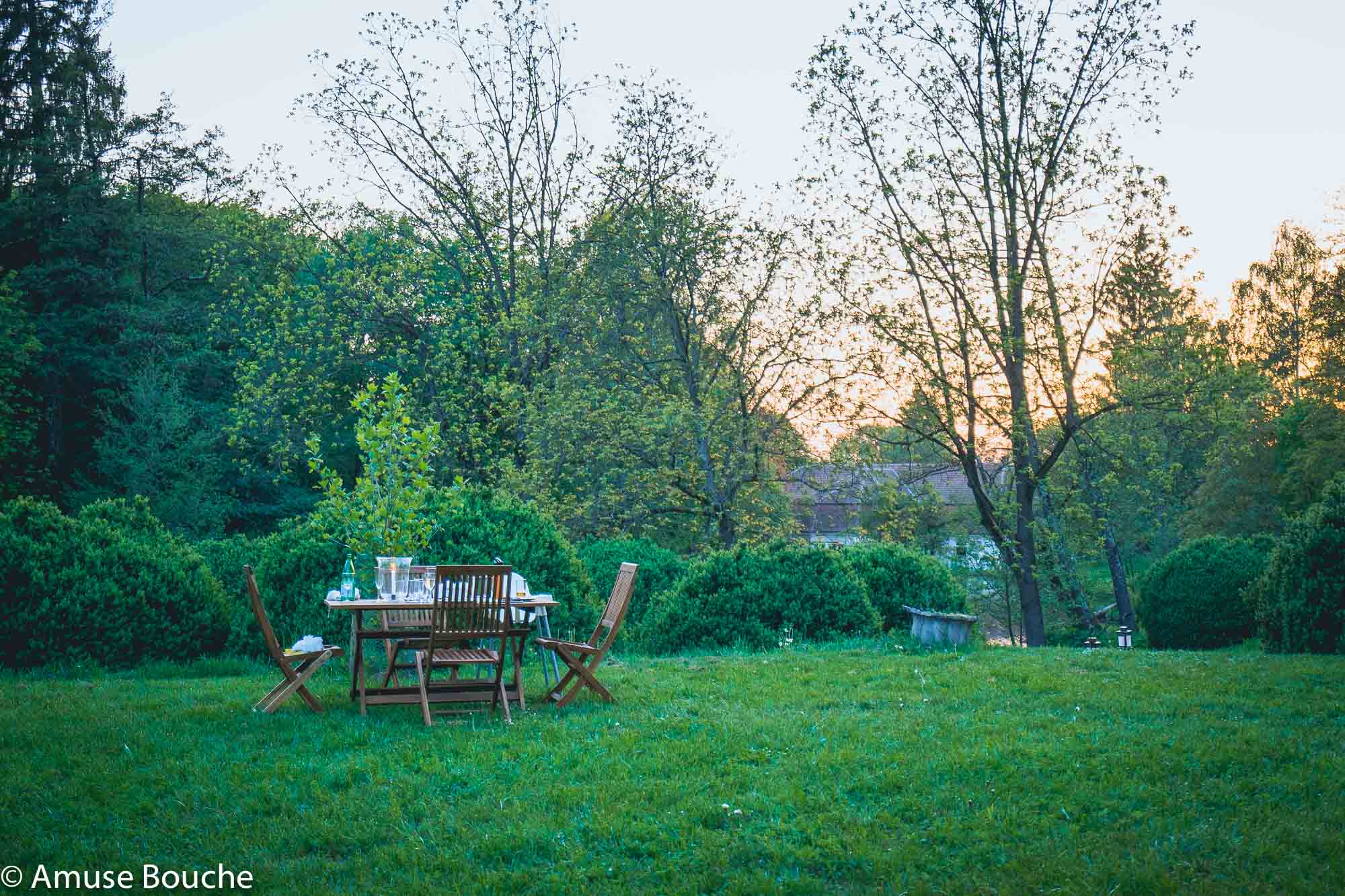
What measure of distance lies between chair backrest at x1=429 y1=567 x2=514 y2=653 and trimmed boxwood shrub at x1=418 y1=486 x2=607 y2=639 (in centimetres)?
391

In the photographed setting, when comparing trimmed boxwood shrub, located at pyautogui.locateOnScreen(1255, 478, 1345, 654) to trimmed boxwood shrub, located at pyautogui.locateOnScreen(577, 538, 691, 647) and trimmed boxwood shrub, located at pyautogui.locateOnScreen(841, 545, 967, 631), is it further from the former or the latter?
trimmed boxwood shrub, located at pyautogui.locateOnScreen(577, 538, 691, 647)

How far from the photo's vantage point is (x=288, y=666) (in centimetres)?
703

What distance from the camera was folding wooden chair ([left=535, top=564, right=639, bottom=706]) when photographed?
7.31 m

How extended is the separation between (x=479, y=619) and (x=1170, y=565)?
11034 mm

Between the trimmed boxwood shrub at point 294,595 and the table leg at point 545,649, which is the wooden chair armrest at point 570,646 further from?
the trimmed boxwood shrub at point 294,595

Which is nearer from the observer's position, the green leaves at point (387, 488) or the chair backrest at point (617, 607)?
the chair backrest at point (617, 607)

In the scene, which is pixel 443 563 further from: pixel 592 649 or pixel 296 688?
pixel 592 649

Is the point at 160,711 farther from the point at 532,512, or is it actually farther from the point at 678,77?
the point at 678,77

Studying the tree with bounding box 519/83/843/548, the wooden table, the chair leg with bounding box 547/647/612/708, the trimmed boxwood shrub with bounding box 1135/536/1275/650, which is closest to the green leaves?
the wooden table

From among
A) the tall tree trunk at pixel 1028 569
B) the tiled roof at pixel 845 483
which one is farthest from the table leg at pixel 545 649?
the tall tree trunk at pixel 1028 569

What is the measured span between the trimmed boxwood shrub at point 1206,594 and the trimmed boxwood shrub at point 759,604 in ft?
16.5

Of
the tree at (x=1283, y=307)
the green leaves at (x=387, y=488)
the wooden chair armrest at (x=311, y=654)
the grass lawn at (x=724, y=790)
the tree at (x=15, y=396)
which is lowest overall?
the grass lawn at (x=724, y=790)

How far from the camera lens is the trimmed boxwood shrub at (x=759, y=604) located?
37.5 feet

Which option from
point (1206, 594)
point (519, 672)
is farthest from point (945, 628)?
point (1206, 594)
